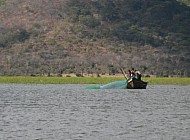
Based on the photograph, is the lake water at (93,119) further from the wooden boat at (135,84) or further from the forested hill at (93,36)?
the forested hill at (93,36)

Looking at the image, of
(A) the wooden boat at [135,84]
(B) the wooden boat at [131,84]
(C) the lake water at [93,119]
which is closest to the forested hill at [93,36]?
(B) the wooden boat at [131,84]

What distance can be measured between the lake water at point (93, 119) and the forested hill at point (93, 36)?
83688 millimetres

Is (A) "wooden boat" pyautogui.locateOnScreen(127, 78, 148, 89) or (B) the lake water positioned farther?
(A) "wooden boat" pyautogui.locateOnScreen(127, 78, 148, 89)

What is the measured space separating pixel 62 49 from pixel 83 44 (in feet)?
16.9

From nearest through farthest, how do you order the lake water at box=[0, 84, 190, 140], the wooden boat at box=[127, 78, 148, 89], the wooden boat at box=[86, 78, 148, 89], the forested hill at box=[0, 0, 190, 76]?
1. the lake water at box=[0, 84, 190, 140]
2. the wooden boat at box=[127, 78, 148, 89]
3. the wooden boat at box=[86, 78, 148, 89]
4. the forested hill at box=[0, 0, 190, 76]

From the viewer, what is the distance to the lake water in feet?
123

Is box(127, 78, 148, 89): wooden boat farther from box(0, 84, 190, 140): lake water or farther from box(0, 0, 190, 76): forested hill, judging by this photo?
box(0, 0, 190, 76): forested hill

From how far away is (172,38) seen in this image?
165 m

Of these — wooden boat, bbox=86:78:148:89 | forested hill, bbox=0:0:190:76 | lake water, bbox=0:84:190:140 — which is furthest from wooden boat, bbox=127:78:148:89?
forested hill, bbox=0:0:190:76

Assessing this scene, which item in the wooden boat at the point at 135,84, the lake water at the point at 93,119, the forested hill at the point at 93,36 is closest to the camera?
the lake water at the point at 93,119

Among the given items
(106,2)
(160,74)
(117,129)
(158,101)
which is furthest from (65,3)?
(117,129)

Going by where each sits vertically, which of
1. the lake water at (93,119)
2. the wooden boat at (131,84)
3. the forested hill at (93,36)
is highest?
the forested hill at (93,36)

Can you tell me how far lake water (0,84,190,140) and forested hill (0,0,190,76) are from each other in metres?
83.7

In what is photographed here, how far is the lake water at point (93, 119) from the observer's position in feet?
123
